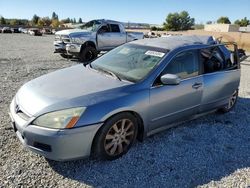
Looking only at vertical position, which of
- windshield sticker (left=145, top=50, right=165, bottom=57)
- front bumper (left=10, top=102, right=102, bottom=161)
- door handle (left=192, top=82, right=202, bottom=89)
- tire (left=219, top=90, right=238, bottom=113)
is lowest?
tire (left=219, top=90, right=238, bottom=113)

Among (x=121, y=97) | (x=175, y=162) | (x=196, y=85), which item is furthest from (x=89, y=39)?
(x=175, y=162)

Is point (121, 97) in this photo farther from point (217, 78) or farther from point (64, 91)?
point (217, 78)

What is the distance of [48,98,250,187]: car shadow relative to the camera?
307 centimetres

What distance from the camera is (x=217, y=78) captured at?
458 cm

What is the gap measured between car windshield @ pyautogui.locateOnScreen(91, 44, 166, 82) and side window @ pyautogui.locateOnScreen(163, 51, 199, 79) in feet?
0.67

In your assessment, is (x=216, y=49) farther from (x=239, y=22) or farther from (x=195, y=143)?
(x=239, y=22)

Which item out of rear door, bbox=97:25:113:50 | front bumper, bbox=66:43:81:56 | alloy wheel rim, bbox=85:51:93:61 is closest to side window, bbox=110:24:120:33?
rear door, bbox=97:25:113:50

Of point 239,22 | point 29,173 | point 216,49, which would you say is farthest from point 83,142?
point 239,22

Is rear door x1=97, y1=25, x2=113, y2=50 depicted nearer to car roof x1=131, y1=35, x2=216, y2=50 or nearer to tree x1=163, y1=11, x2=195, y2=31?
car roof x1=131, y1=35, x2=216, y2=50

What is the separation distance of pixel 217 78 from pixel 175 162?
1870 mm

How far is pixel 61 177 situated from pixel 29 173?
0.38m

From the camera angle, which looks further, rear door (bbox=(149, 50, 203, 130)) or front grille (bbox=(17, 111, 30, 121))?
rear door (bbox=(149, 50, 203, 130))

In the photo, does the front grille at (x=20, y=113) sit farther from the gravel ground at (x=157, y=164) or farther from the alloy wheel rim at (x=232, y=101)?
the alloy wheel rim at (x=232, y=101)

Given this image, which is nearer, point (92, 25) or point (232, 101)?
point (232, 101)
